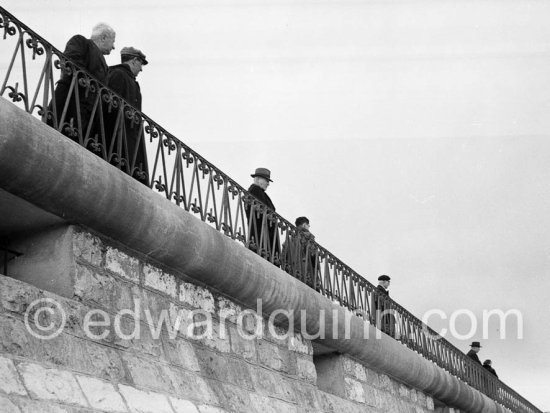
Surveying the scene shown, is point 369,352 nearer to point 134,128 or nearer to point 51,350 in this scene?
point 134,128

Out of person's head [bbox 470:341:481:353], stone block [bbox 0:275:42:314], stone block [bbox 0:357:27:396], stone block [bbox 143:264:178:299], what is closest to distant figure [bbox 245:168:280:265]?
stone block [bbox 143:264:178:299]

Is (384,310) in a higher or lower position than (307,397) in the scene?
higher

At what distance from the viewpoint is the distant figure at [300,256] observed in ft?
32.1

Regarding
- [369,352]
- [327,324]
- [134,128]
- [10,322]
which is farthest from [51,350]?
[369,352]

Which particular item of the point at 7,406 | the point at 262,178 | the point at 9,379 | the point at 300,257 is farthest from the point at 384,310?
the point at 7,406

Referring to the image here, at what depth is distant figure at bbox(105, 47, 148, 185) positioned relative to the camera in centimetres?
700

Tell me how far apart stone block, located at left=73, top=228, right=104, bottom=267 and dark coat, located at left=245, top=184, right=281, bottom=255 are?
8.22 ft

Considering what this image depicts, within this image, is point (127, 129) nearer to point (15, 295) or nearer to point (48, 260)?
point (48, 260)

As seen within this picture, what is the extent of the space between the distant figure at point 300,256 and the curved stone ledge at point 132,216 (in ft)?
1.06

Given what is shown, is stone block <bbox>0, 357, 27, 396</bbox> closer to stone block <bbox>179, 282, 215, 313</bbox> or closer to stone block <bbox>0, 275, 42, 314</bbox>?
stone block <bbox>0, 275, 42, 314</bbox>

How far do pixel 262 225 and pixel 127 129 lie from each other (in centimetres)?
214

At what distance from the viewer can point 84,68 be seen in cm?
676

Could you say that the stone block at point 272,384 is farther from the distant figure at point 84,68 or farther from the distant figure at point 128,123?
the distant figure at point 84,68

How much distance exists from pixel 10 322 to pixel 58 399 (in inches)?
21.7
